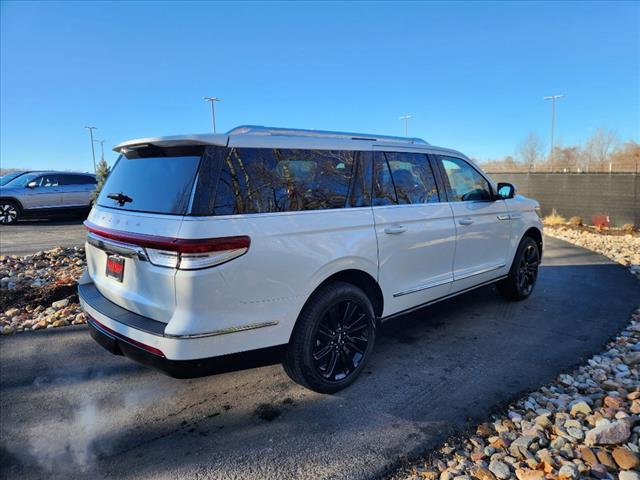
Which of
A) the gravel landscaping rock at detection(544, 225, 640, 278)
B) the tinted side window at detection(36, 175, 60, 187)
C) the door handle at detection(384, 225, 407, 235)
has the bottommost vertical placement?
the gravel landscaping rock at detection(544, 225, 640, 278)

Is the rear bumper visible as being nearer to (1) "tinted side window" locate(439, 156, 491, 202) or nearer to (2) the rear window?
(2) the rear window

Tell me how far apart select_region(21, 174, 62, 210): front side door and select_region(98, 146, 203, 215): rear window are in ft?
40.1

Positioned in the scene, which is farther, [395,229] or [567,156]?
[567,156]

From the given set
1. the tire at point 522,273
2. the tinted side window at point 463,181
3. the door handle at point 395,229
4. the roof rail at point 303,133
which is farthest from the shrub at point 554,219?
the door handle at point 395,229

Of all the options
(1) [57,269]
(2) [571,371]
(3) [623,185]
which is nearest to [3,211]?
(1) [57,269]

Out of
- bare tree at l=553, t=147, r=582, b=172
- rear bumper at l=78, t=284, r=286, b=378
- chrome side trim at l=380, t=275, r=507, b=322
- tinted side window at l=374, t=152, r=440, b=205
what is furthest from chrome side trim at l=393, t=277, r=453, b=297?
bare tree at l=553, t=147, r=582, b=172

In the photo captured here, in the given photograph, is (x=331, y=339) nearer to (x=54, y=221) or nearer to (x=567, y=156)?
(x=54, y=221)

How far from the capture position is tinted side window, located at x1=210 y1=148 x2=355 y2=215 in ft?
8.45

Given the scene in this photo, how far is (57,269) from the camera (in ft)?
22.0

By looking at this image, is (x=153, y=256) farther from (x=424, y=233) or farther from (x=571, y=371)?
(x=571, y=371)

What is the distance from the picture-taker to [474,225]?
435 cm

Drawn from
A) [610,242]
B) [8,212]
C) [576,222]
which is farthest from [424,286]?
[8,212]

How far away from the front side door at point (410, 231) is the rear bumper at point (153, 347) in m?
1.21

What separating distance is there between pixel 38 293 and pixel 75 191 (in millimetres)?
9719
